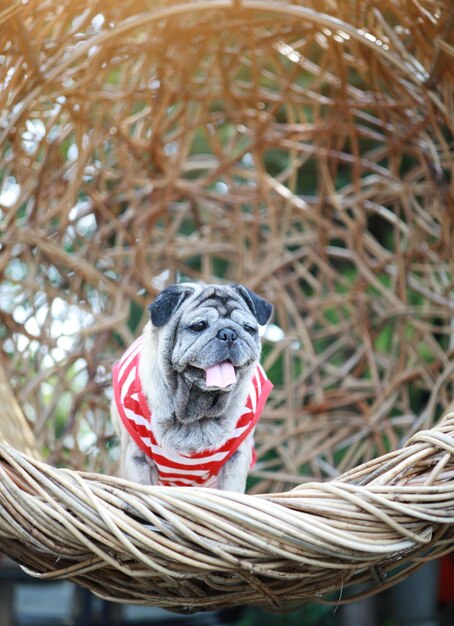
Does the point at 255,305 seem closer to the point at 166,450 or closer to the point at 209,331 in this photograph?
the point at 209,331

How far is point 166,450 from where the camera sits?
1.57 metres

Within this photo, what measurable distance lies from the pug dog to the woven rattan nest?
0.29 m

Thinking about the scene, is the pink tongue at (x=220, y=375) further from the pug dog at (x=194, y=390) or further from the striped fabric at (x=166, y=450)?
→ the striped fabric at (x=166, y=450)

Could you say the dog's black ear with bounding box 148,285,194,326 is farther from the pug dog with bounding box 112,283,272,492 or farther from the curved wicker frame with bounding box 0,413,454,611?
the curved wicker frame with bounding box 0,413,454,611

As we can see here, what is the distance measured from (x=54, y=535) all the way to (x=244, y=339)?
19.8 inches

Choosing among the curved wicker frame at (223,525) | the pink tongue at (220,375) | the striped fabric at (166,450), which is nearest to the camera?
the curved wicker frame at (223,525)

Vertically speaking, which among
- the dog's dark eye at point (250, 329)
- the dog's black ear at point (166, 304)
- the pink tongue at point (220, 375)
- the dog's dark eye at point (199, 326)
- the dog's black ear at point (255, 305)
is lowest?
the pink tongue at point (220, 375)

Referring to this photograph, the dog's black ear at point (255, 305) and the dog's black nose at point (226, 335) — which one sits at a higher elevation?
the dog's black ear at point (255, 305)

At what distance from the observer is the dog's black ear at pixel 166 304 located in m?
1.51

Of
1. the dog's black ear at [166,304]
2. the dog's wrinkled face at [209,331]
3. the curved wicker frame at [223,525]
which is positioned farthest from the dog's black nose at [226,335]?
the curved wicker frame at [223,525]

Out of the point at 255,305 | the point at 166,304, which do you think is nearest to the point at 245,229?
the point at 255,305

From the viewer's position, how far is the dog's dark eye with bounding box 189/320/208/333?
1.49m

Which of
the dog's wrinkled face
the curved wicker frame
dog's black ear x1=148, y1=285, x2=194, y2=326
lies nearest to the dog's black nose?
the dog's wrinkled face

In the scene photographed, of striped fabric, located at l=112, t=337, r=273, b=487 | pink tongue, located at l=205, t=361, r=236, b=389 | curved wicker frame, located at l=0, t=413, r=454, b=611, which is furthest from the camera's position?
striped fabric, located at l=112, t=337, r=273, b=487
